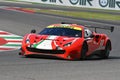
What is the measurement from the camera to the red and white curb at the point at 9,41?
59.8 ft

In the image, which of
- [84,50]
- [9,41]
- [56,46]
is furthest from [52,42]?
[9,41]

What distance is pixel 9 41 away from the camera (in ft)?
64.3

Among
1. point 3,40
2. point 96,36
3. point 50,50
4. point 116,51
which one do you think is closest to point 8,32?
point 3,40

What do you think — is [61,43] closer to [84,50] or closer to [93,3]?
[84,50]

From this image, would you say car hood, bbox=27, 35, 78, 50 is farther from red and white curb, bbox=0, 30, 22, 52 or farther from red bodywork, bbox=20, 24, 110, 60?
red and white curb, bbox=0, 30, 22, 52

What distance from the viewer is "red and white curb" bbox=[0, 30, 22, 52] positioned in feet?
59.8

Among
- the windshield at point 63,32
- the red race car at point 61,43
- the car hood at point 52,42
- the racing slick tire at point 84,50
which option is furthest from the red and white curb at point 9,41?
the racing slick tire at point 84,50

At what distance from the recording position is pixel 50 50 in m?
14.5

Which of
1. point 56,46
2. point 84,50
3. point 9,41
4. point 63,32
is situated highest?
point 63,32

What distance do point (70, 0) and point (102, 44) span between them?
111 ft

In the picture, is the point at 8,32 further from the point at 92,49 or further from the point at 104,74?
the point at 104,74

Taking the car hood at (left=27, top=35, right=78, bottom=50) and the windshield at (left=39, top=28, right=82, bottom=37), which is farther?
the windshield at (left=39, top=28, right=82, bottom=37)

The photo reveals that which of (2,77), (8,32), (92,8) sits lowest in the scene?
(92,8)

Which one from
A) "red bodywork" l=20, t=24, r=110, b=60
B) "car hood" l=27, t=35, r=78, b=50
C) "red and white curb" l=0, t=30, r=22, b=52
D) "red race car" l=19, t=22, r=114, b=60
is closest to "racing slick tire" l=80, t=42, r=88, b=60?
"red race car" l=19, t=22, r=114, b=60
